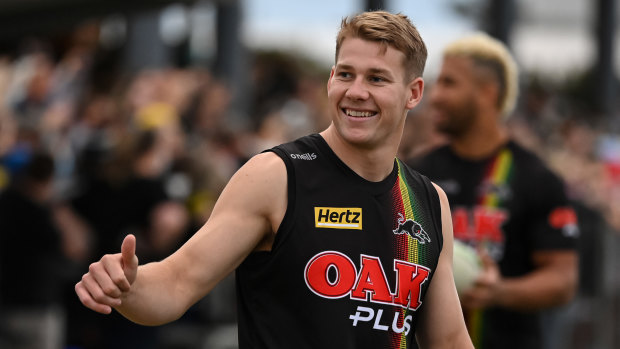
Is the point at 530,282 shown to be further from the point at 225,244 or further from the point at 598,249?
the point at 598,249

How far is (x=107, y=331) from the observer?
988 centimetres

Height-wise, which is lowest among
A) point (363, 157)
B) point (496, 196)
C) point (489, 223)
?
point (489, 223)

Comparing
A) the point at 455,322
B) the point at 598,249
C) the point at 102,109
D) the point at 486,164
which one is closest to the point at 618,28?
the point at 598,249

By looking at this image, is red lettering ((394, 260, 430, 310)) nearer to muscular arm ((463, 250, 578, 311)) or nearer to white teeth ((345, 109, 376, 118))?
white teeth ((345, 109, 376, 118))

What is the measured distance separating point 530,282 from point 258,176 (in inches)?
125

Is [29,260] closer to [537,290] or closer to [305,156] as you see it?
[537,290]

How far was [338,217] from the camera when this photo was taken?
4.21 m

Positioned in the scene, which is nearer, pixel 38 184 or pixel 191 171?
pixel 38 184

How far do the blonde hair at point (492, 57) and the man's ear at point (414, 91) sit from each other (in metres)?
2.69

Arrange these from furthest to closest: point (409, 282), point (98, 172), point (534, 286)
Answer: point (98, 172) < point (534, 286) < point (409, 282)

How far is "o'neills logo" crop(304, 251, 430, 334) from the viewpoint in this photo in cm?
413

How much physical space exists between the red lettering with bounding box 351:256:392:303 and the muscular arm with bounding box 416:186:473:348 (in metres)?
0.32

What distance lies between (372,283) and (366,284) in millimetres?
24

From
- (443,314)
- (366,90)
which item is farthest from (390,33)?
(443,314)
